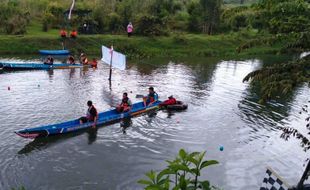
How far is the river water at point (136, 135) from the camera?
16828 mm

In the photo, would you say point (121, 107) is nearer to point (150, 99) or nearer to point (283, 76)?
point (150, 99)

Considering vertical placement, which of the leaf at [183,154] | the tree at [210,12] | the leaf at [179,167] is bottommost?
the leaf at [179,167]

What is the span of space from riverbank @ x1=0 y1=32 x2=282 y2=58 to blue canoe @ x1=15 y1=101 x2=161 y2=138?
2372 centimetres

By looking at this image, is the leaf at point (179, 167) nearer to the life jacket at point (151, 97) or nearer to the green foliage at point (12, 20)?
the life jacket at point (151, 97)

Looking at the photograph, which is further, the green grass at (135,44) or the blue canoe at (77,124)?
the green grass at (135,44)

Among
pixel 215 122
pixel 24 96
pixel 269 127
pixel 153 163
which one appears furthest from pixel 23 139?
pixel 269 127

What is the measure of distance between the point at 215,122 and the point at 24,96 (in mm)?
13804

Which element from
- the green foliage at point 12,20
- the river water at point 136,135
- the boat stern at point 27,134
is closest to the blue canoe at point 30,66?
the river water at point 136,135

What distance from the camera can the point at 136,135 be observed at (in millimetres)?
21547

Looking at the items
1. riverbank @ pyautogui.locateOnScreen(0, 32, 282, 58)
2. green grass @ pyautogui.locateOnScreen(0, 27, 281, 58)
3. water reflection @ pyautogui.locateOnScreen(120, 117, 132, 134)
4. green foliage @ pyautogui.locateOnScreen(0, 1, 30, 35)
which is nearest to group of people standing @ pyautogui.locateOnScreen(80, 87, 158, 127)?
water reflection @ pyautogui.locateOnScreen(120, 117, 132, 134)

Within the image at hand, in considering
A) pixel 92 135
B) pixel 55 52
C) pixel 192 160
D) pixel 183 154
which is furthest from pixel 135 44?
pixel 192 160

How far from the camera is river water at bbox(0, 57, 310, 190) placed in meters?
16.8

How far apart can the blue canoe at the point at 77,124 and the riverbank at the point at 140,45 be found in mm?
23725

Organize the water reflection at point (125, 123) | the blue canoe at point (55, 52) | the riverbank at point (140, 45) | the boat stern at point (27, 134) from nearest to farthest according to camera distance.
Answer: the boat stern at point (27, 134)
the water reflection at point (125, 123)
the blue canoe at point (55, 52)
the riverbank at point (140, 45)
